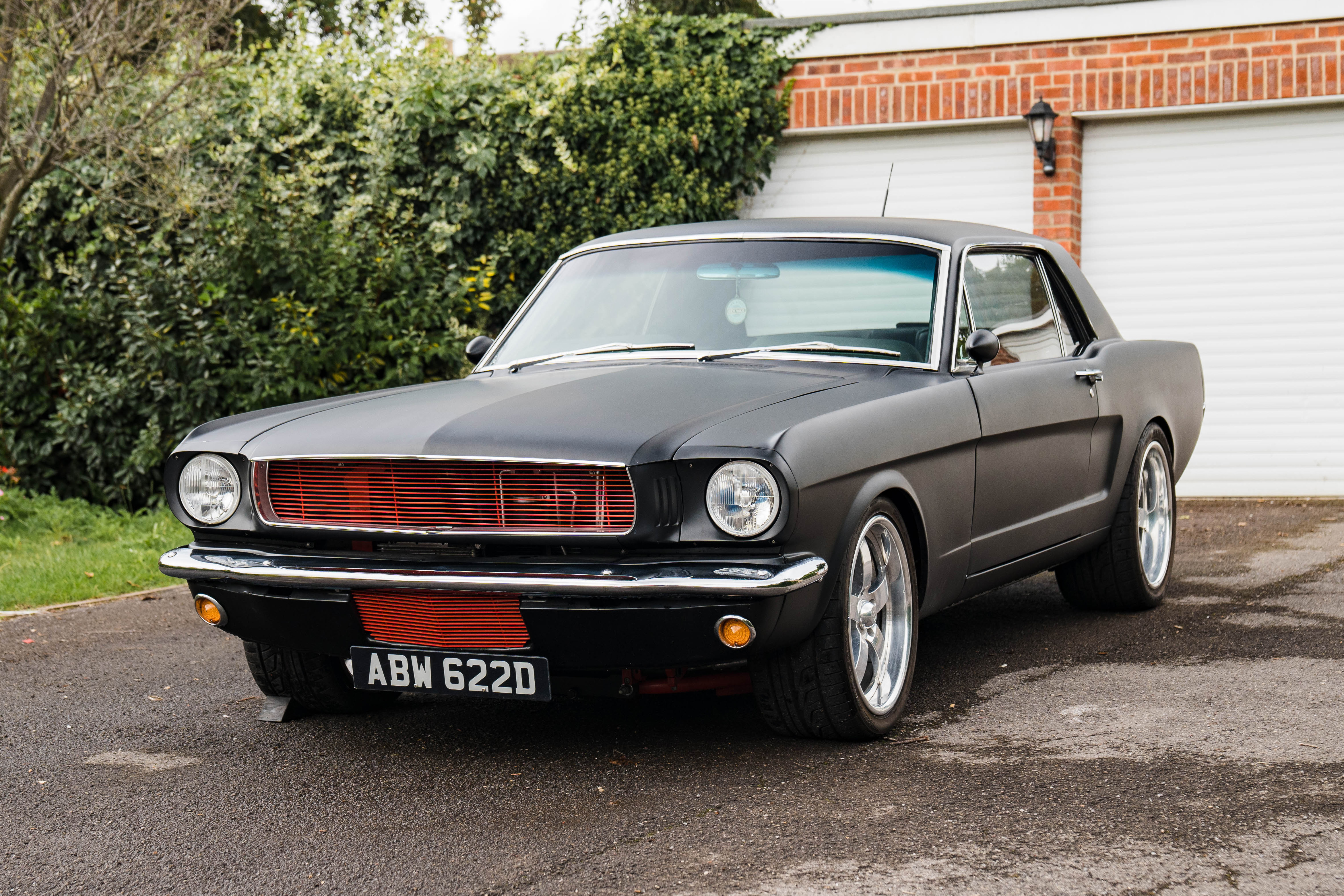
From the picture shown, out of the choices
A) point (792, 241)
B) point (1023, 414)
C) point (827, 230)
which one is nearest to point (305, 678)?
point (792, 241)

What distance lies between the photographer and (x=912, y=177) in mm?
11305

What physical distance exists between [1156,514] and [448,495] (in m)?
3.53

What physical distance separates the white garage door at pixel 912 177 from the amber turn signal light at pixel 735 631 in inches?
314

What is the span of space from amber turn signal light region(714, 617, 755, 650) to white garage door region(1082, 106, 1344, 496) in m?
8.23

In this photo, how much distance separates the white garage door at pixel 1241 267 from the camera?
1047 centimetres

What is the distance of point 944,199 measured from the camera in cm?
1123

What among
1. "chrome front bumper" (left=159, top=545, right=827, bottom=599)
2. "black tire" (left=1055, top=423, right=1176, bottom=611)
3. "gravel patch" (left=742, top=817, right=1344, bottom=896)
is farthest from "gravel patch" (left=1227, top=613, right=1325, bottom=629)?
"chrome front bumper" (left=159, top=545, right=827, bottom=599)

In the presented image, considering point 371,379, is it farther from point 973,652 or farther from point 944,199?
point 973,652

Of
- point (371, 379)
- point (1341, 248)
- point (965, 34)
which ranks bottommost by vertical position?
point (371, 379)

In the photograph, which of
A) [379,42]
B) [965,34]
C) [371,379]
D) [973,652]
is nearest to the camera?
[973,652]

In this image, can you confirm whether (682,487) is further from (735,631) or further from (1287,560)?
(1287,560)

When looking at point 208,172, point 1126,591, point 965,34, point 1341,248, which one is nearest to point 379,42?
point 208,172

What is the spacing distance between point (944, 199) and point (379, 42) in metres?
4.86

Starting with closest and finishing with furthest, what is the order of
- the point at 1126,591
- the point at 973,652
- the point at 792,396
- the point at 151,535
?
the point at 792,396 < the point at 973,652 < the point at 1126,591 < the point at 151,535
